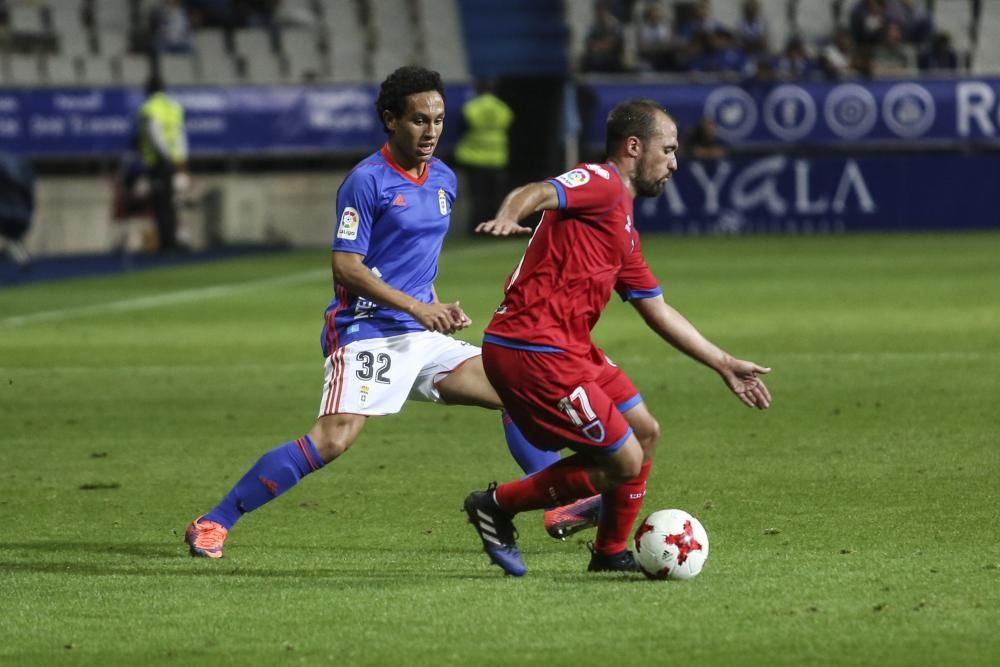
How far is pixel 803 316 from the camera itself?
17188 millimetres

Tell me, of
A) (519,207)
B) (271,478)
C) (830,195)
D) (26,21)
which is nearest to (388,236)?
(271,478)

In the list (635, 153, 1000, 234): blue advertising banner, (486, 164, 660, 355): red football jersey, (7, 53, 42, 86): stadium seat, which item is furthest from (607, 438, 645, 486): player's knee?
(7, 53, 42, 86): stadium seat

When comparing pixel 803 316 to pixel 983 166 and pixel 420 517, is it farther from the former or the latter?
pixel 983 166

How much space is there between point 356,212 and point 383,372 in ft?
2.01

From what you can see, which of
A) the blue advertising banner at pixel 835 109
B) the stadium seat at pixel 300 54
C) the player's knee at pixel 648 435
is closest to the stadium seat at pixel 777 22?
the blue advertising banner at pixel 835 109

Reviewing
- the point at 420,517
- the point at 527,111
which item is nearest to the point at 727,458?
the point at 420,517

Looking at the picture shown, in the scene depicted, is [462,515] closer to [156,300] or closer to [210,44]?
[156,300]

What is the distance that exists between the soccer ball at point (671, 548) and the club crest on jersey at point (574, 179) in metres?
1.20

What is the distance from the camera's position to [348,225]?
705 cm

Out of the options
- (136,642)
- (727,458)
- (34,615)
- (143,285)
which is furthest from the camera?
(143,285)

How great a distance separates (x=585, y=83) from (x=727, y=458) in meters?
21.1

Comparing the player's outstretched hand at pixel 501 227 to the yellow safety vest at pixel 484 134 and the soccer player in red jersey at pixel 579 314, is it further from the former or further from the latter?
the yellow safety vest at pixel 484 134

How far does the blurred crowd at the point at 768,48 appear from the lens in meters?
30.3

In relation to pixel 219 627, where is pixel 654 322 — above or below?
above
